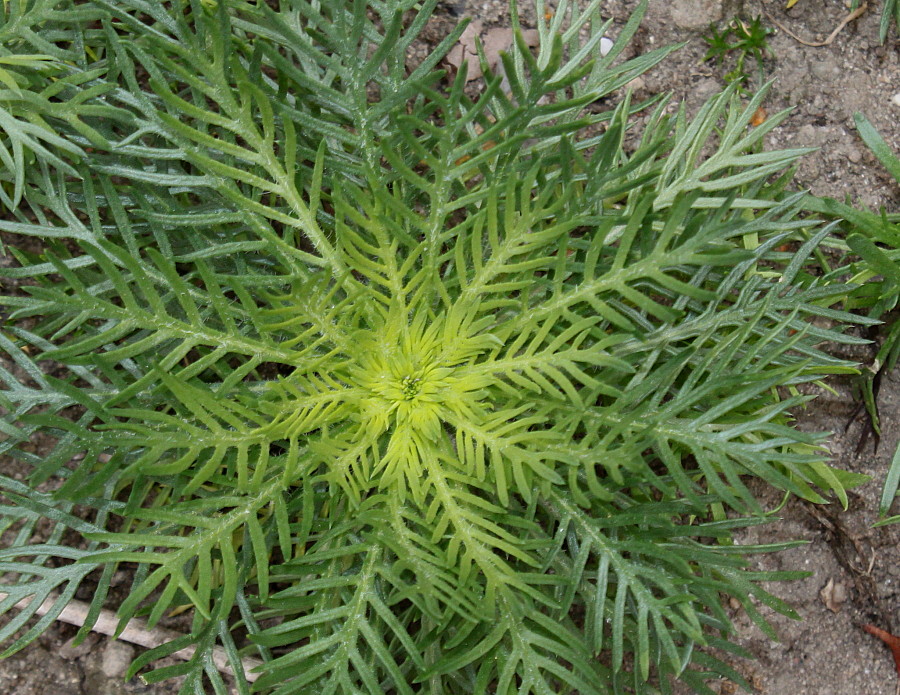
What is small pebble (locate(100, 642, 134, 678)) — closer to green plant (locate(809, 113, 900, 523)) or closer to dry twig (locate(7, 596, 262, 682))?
dry twig (locate(7, 596, 262, 682))

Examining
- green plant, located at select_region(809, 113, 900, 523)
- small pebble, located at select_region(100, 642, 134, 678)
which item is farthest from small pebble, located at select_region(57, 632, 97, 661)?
green plant, located at select_region(809, 113, 900, 523)

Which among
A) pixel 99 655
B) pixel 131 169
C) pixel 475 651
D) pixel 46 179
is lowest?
pixel 99 655

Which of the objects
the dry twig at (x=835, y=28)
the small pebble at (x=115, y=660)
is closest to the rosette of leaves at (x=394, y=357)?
the small pebble at (x=115, y=660)

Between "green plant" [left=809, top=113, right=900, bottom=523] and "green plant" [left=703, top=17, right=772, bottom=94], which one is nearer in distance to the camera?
"green plant" [left=809, top=113, right=900, bottom=523]

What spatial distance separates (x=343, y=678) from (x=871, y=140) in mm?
1969

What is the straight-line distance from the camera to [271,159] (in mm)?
1740

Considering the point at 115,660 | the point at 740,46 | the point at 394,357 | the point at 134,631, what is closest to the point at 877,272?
the point at 740,46

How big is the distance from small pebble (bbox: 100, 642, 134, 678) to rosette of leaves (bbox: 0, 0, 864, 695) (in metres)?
0.41

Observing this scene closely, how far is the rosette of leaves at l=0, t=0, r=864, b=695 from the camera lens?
1.63m

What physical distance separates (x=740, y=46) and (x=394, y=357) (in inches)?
58.9

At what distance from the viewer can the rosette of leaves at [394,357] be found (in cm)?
163

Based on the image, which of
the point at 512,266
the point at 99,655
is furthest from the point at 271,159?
the point at 99,655

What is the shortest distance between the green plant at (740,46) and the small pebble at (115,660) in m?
2.49

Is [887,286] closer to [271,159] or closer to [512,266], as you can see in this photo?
[512,266]
